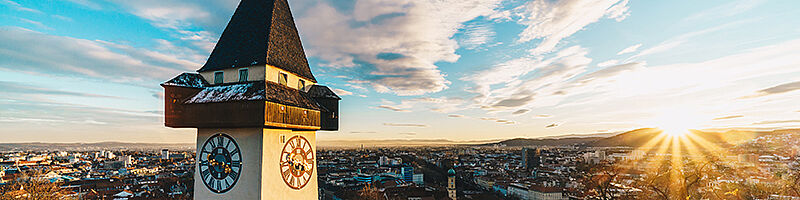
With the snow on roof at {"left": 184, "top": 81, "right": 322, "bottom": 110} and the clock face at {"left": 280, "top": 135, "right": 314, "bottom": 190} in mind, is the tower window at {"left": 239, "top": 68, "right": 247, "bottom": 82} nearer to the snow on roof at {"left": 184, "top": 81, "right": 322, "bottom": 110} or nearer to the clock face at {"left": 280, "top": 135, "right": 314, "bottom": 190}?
the snow on roof at {"left": 184, "top": 81, "right": 322, "bottom": 110}

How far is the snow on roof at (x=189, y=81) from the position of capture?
9.19 meters

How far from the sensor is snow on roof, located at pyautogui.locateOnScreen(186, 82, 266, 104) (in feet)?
28.1

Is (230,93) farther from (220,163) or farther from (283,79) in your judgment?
(220,163)

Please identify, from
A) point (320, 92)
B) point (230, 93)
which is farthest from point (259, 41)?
point (320, 92)

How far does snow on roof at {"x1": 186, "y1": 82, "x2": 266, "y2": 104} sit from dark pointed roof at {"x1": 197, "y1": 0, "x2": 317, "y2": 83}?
62 centimetres

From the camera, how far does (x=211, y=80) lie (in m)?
9.91

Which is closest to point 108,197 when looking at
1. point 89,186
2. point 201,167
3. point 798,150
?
point 89,186

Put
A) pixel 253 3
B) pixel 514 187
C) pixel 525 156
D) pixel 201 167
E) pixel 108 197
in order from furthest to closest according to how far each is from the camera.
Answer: pixel 525 156, pixel 514 187, pixel 108 197, pixel 253 3, pixel 201 167

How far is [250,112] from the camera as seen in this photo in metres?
8.48

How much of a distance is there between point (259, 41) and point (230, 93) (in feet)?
5.21

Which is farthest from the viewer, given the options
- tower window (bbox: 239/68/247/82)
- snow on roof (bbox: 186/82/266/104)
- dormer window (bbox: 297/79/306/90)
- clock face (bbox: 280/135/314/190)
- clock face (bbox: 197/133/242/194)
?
dormer window (bbox: 297/79/306/90)

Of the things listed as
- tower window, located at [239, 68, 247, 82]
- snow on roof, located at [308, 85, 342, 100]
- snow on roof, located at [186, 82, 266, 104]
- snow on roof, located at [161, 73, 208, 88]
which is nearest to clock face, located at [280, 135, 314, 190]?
snow on roof, located at [308, 85, 342, 100]

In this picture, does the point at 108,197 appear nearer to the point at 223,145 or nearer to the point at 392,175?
the point at 223,145

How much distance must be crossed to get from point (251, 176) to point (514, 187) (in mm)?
84593
